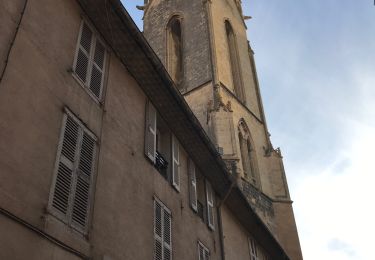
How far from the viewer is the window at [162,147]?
29.1ft

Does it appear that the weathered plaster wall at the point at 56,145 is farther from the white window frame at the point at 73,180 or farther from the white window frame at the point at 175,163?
the white window frame at the point at 175,163

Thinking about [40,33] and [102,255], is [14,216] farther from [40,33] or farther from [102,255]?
[40,33]

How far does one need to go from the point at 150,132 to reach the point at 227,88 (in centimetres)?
1565

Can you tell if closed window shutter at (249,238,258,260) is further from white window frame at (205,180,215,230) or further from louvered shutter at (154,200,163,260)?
louvered shutter at (154,200,163,260)

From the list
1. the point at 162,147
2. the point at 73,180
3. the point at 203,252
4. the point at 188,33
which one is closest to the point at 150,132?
the point at 162,147

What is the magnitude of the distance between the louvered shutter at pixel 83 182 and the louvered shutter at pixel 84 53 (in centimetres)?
103

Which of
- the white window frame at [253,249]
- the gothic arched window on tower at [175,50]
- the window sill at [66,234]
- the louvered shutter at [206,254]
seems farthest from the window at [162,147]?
the gothic arched window on tower at [175,50]

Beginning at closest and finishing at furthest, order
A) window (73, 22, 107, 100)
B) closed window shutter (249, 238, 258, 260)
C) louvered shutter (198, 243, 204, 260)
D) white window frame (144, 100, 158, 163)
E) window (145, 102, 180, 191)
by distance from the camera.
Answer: window (73, 22, 107, 100) → white window frame (144, 100, 158, 163) → window (145, 102, 180, 191) → louvered shutter (198, 243, 204, 260) → closed window shutter (249, 238, 258, 260)

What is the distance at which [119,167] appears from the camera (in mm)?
7371

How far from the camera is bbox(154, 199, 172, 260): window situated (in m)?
7.87

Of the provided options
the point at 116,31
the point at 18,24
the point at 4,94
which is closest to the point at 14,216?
the point at 4,94

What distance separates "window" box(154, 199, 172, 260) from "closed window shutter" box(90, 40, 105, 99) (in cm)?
227

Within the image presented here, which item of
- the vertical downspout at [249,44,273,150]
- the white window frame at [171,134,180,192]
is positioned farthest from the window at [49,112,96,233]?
the vertical downspout at [249,44,273,150]

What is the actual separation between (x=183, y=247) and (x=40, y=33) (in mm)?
4824
